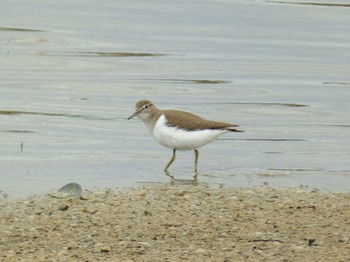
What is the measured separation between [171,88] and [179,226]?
9.53 metres

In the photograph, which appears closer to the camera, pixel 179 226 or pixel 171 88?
pixel 179 226

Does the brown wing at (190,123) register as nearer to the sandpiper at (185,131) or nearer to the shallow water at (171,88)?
the sandpiper at (185,131)

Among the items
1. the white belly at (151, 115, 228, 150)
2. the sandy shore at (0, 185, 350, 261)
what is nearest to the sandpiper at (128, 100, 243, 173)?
the white belly at (151, 115, 228, 150)

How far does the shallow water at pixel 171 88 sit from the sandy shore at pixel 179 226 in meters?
1.03

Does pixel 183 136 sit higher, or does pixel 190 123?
pixel 190 123

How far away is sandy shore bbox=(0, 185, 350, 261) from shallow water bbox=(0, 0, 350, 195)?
1025mm

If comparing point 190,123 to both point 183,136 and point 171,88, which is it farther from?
point 171,88

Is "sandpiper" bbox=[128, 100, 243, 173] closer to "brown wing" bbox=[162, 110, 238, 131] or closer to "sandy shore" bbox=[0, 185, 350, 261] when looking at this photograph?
"brown wing" bbox=[162, 110, 238, 131]

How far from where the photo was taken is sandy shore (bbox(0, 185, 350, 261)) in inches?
320

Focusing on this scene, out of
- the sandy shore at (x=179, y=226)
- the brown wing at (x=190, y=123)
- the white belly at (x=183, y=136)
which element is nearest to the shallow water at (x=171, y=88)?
the white belly at (x=183, y=136)

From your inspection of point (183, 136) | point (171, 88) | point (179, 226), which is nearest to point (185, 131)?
point (183, 136)

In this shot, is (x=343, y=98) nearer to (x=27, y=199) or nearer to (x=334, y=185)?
(x=334, y=185)

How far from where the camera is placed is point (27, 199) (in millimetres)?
10297

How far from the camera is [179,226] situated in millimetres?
9047
